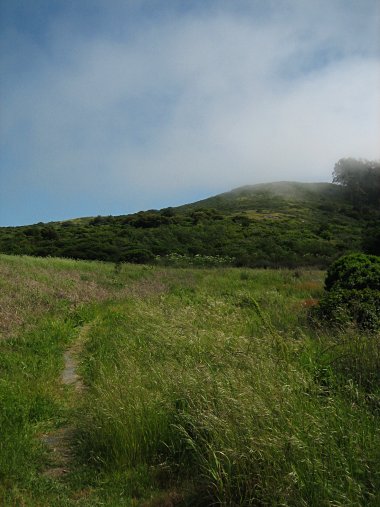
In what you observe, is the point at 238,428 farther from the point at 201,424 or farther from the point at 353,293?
the point at 353,293

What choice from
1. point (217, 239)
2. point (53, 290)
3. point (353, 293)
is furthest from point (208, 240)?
point (353, 293)

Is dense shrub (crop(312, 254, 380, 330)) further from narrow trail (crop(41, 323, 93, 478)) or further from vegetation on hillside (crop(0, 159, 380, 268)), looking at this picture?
vegetation on hillside (crop(0, 159, 380, 268))

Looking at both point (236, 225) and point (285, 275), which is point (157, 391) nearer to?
point (285, 275)

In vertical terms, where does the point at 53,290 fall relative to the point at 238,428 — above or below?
above

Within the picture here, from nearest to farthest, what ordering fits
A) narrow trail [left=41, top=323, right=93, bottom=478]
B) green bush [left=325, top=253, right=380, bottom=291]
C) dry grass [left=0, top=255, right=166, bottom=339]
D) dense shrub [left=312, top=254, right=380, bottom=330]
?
narrow trail [left=41, top=323, right=93, bottom=478] → dense shrub [left=312, top=254, right=380, bottom=330] → dry grass [left=0, top=255, right=166, bottom=339] → green bush [left=325, top=253, right=380, bottom=291]

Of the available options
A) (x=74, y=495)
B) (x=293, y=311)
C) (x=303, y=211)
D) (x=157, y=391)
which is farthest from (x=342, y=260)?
(x=303, y=211)

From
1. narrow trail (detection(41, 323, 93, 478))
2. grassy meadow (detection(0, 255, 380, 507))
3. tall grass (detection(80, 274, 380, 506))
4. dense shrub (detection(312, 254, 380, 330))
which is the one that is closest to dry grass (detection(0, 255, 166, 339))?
narrow trail (detection(41, 323, 93, 478))

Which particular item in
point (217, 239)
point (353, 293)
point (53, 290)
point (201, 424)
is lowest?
point (353, 293)

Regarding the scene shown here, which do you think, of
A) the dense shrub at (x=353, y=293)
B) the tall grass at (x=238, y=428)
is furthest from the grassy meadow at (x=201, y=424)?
the dense shrub at (x=353, y=293)

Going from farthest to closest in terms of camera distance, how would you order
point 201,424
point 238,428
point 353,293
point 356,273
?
1. point 356,273
2. point 353,293
3. point 201,424
4. point 238,428

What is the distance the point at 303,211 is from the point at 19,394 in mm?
84658

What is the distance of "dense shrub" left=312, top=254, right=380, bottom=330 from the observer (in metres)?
9.27

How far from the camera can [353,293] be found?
11.0 metres

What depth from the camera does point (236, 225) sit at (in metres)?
62.2
